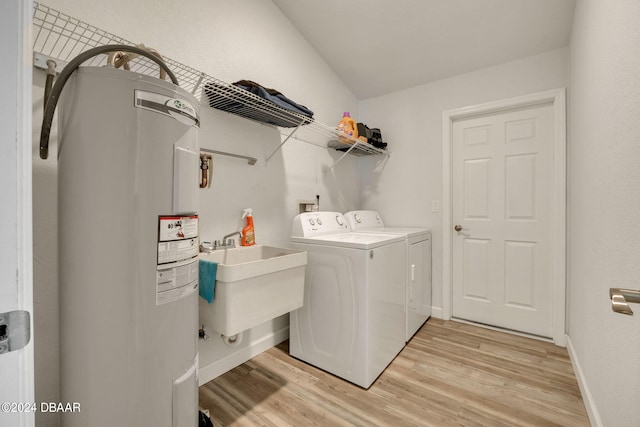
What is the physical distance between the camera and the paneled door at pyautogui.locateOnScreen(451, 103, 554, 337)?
2.27 m

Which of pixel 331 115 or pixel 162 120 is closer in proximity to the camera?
pixel 162 120

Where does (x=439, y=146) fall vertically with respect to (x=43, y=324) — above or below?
above

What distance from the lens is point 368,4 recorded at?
197 centimetres

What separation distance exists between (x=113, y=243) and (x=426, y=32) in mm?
2537

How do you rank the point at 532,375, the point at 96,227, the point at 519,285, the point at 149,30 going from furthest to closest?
the point at 519,285, the point at 532,375, the point at 149,30, the point at 96,227

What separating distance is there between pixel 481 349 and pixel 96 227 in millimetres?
2530

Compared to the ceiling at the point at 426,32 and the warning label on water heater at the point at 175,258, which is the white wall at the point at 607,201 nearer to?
the ceiling at the point at 426,32

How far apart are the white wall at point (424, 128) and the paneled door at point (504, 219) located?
17 cm

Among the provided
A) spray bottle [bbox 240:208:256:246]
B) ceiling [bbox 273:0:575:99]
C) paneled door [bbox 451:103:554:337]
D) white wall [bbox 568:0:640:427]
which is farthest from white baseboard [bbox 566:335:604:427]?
ceiling [bbox 273:0:575:99]

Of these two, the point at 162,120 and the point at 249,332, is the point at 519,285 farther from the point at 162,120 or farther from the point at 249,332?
the point at 162,120

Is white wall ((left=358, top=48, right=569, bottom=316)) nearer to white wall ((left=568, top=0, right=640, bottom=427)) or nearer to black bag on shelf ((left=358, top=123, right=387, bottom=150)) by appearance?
black bag on shelf ((left=358, top=123, right=387, bottom=150))

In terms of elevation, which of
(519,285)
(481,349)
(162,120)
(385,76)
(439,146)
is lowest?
(481,349)

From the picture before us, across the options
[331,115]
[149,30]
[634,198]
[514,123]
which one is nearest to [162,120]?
[149,30]

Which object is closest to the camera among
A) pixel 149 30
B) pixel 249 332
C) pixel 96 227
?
pixel 96 227
